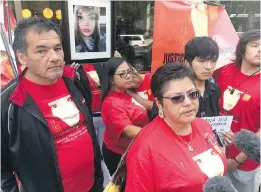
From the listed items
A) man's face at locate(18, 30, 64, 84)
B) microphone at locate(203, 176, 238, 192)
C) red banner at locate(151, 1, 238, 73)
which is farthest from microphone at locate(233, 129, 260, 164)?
red banner at locate(151, 1, 238, 73)

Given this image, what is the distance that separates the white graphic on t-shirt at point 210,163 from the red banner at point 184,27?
146 cm

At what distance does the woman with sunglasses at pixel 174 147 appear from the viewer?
4.78 feet

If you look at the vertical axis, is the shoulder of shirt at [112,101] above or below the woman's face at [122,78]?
below

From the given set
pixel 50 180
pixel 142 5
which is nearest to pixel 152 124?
pixel 50 180

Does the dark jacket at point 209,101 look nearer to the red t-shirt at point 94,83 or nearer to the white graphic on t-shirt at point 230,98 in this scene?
the white graphic on t-shirt at point 230,98

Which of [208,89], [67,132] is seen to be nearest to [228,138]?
[208,89]

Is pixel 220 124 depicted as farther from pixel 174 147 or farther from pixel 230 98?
pixel 174 147

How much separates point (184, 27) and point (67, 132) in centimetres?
181

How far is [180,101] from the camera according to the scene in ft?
5.25

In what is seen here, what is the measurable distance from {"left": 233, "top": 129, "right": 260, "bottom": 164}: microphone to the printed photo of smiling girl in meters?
1.92

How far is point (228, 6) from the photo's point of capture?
5070 millimetres

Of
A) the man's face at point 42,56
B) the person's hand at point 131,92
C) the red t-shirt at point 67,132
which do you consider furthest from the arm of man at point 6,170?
the person's hand at point 131,92

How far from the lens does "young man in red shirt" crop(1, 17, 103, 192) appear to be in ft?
5.43

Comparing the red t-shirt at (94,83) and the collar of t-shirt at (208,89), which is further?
the red t-shirt at (94,83)
